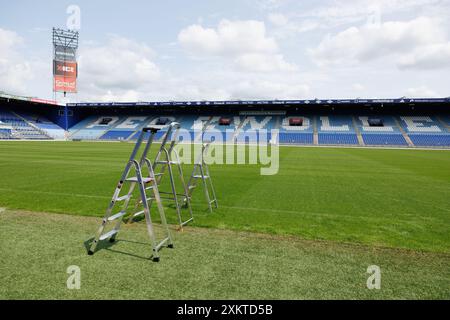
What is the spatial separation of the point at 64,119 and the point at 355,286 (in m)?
71.9

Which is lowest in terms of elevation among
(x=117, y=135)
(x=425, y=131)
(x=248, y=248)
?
(x=248, y=248)

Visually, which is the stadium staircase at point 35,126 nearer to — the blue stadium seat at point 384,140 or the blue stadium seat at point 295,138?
the blue stadium seat at point 295,138

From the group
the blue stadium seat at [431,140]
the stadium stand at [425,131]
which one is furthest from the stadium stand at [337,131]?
the blue stadium seat at [431,140]

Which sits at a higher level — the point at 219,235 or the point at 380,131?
the point at 380,131

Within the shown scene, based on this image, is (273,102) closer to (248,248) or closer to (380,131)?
(380,131)

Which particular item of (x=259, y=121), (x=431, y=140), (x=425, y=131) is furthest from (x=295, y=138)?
(x=425, y=131)

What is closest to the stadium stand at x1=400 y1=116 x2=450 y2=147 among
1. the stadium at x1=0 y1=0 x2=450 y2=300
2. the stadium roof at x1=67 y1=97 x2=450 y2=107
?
the stadium roof at x1=67 y1=97 x2=450 y2=107

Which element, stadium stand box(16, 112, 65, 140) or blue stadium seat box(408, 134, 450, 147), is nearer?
blue stadium seat box(408, 134, 450, 147)

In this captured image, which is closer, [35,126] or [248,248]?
[248,248]

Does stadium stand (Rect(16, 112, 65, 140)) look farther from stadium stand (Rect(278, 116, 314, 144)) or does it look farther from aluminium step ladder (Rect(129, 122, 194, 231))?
aluminium step ladder (Rect(129, 122, 194, 231))
